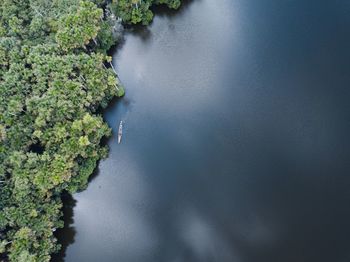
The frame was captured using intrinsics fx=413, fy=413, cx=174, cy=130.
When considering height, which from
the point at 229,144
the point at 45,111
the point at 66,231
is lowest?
the point at 66,231

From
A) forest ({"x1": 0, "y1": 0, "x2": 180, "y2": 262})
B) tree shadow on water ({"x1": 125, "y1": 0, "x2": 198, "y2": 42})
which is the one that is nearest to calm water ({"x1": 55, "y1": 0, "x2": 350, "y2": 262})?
tree shadow on water ({"x1": 125, "y1": 0, "x2": 198, "y2": 42})

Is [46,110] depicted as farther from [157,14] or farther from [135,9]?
[157,14]

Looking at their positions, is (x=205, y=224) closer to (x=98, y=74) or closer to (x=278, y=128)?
(x=278, y=128)

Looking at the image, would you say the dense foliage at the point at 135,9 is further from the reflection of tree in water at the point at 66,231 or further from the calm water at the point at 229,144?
the reflection of tree in water at the point at 66,231

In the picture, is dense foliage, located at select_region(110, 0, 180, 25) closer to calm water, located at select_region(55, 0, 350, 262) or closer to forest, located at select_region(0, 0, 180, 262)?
forest, located at select_region(0, 0, 180, 262)

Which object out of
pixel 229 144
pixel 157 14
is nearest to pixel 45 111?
pixel 229 144

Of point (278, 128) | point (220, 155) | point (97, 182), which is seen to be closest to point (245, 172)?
point (220, 155)
